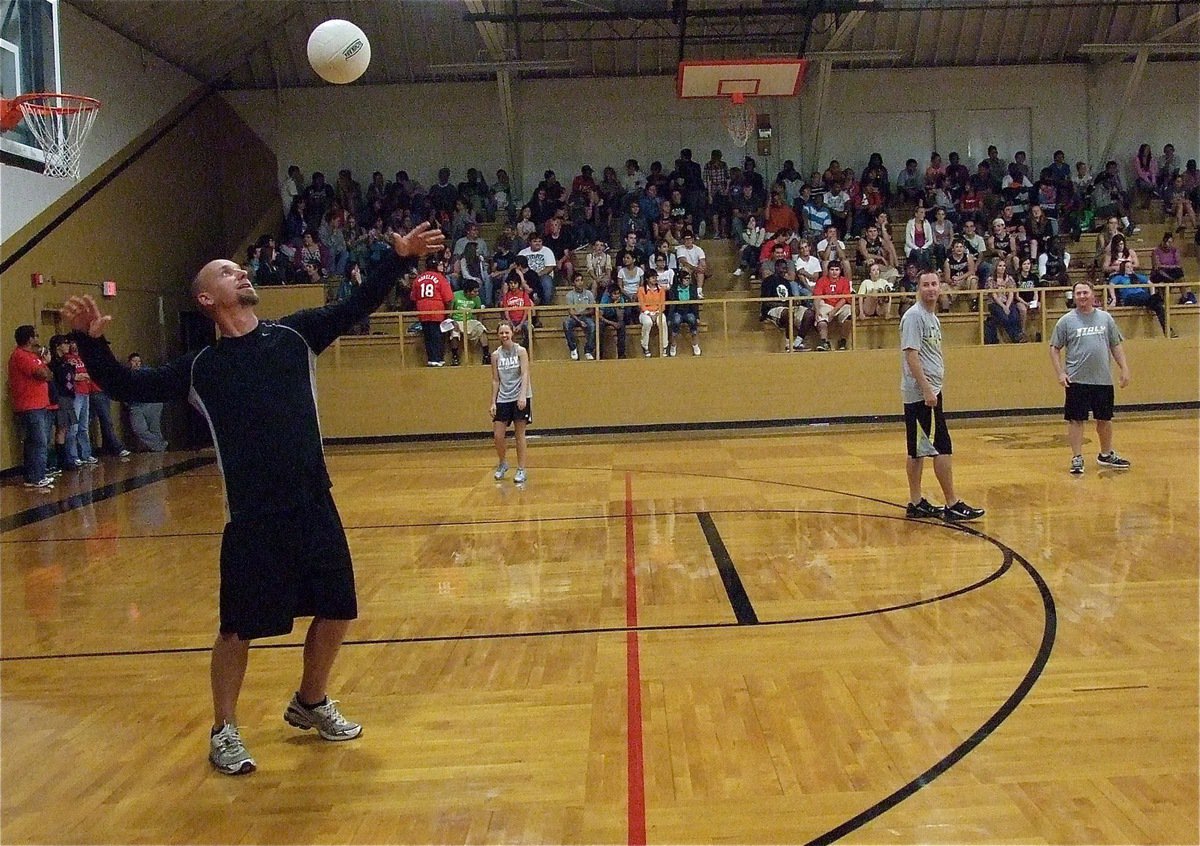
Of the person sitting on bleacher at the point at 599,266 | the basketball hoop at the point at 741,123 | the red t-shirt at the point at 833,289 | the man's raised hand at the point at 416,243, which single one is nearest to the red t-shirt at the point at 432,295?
the person sitting on bleacher at the point at 599,266

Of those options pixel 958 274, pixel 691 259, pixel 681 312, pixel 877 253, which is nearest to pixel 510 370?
pixel 681 312

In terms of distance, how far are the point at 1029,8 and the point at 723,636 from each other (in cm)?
2135

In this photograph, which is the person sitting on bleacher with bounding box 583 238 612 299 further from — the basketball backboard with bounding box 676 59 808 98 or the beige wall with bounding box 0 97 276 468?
the beige wall with bounding box 0 97 276 468

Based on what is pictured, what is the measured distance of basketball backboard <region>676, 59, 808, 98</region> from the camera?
14969 millimetres

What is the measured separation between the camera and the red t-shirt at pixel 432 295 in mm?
16969

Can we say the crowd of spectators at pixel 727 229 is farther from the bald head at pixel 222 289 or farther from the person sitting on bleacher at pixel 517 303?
the bald head at pixel 222 289

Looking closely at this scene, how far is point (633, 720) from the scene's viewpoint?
392 cm

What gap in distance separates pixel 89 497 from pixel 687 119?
16448mm

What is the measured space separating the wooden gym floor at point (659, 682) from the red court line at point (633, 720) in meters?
0.01

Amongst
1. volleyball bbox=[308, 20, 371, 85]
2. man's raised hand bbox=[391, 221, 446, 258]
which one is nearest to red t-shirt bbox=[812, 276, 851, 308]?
volleyball bbox=[308, 20, 371, 85]

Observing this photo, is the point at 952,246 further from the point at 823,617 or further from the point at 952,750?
the point at 952,750

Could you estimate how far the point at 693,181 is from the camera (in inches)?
837

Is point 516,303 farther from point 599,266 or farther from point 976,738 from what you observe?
point 976,738

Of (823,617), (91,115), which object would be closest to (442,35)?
(91,115)
